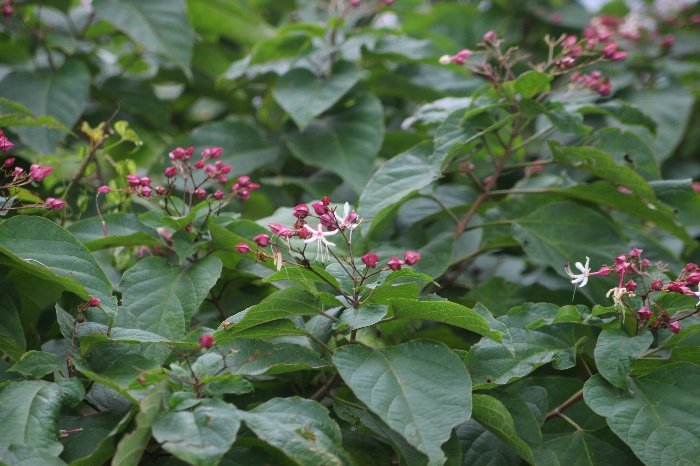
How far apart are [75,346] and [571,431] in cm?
81

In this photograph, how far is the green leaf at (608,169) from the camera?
1.58 metres

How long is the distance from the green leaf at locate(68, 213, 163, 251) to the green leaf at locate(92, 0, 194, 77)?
583mm

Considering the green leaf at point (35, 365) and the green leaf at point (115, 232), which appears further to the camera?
the green leaf at point (115, 232)

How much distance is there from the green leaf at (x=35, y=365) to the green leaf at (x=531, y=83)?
957 mm

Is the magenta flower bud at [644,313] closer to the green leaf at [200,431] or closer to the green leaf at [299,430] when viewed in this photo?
the green leaf at [299,430]

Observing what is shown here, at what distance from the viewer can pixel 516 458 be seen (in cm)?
132

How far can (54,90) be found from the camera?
1985 millimetres

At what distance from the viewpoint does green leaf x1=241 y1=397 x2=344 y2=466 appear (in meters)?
1.05

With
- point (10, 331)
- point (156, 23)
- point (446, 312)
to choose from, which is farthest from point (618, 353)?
point (156, 23)

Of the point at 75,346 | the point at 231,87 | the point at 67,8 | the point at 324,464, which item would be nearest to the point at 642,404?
the point at 324,464

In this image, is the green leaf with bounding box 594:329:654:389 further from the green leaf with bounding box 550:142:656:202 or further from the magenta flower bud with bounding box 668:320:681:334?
the green leaf with bounding box 550:142:656:202

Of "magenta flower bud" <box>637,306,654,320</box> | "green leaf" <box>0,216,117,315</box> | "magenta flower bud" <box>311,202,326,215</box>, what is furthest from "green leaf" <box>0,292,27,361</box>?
"magenta flower bud" <box>637,306,654,320</box>

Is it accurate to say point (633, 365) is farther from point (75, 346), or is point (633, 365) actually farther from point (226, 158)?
point (226, 158)

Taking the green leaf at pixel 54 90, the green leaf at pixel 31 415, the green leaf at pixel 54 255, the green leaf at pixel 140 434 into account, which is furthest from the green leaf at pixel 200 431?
the green leaf at pixel 54 90
